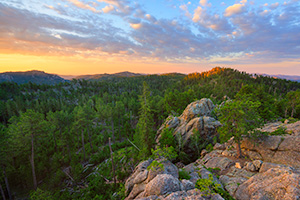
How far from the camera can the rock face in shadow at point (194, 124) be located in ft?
93.2

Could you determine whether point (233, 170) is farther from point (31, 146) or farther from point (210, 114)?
point (31, 146)

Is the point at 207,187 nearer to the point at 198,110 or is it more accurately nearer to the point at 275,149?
the point at 275,149

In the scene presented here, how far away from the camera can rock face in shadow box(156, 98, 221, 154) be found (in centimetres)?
2842

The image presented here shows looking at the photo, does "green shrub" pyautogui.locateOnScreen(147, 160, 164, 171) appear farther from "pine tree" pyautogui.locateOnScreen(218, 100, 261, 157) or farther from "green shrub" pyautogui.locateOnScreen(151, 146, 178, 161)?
Answer: "pine tree" pyautogui.locateOnScreen(218, 100, 261, 157)

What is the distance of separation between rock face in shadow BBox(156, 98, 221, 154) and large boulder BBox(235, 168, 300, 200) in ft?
51.9

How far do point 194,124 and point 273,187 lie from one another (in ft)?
64.8

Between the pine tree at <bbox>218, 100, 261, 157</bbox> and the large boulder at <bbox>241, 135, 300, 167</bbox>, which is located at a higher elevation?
the pine tree at <bbox>218, 100, 261, 157</bbox>

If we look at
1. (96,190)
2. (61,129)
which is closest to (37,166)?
(61,129)

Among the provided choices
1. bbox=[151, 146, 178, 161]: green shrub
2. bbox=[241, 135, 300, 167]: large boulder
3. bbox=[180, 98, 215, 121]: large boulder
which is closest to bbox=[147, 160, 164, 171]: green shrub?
bbox=[151, 146, 178, 161]: green shrub

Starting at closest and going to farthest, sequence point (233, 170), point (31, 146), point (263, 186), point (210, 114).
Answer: point (263, 186)
point (233, 170)
point (31, 146)
point (210, 114)

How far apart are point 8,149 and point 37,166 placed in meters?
10.1

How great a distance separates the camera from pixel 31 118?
23.7 metres

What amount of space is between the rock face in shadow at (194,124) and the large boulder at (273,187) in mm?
15811

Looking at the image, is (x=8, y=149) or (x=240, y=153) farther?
(x=8, y=149)
